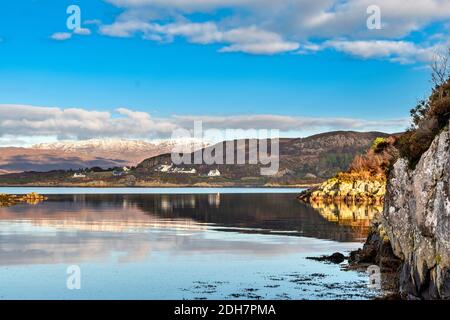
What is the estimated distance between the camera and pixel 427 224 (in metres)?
30.4

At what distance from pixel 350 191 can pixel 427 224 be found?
153 metres

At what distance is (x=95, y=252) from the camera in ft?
186

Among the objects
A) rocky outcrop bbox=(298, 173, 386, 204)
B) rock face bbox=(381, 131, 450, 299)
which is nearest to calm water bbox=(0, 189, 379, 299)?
rock face bbox=(381, 131, 450, 299)

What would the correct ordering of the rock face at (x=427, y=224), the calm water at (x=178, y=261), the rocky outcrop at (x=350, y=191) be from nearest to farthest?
1. the rock face at (x=427, y=224)
2. the calm water at (x=178, y=261)
3. the rocky outcrop at (x=350, y=191)

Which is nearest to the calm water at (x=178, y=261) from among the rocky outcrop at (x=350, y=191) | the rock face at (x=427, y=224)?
the rock face at (x=427, y=224)

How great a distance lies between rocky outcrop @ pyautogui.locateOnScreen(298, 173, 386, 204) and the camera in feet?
555

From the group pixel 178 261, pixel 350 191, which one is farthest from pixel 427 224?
pixel 350 191

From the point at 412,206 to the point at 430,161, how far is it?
4.70 meters

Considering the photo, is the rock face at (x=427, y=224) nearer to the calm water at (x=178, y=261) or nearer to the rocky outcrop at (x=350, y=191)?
the calm water at (x=178, y=261)

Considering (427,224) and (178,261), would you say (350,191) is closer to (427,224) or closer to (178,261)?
(178,261)

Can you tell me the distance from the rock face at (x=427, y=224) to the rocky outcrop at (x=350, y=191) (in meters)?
126

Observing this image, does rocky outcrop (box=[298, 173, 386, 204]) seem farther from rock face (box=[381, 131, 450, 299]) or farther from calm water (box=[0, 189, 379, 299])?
rock face (box=[381, 131, 450, 299])

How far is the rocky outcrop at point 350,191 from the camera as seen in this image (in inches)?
6658
